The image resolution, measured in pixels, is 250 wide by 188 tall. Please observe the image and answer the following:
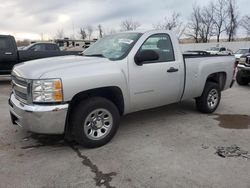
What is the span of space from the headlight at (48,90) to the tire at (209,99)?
3.56 m

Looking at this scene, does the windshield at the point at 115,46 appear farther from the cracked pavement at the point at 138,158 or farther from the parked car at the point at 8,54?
the parked car at the point at 8,54

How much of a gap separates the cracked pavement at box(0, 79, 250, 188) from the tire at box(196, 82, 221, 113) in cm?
43

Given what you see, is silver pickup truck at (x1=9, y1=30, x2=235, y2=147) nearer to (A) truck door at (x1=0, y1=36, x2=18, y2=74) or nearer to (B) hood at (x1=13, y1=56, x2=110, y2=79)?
(B) hood at (x1=13, y1=56, x2=110, y2=79)

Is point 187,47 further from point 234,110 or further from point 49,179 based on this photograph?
point 49,179

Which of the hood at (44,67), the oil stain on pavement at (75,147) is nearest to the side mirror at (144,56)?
the hood at (44,67)

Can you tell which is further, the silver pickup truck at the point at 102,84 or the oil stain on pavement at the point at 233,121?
the oil stain on pavement at the point at 233,121

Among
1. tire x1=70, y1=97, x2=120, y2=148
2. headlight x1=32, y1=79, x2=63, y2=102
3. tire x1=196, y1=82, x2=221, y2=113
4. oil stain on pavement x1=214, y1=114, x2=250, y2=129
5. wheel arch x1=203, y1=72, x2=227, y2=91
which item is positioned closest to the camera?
headlight x1=32, y1=79, x2=63, y2=102

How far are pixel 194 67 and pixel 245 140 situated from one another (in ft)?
5.81

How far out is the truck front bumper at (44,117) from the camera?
400 centimetres

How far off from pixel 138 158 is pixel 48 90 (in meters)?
1.58

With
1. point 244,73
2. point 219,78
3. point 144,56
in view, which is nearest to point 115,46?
point 144,56

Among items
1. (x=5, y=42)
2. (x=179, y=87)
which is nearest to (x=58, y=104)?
(x=179, y=87)

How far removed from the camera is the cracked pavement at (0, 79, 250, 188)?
3549mm

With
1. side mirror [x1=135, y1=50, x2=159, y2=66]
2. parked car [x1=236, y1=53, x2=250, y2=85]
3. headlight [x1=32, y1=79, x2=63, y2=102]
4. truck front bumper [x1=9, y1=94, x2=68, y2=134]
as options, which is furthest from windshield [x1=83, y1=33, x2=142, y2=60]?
parked car [x1=236, y1=53, x2=250, y2=85]
